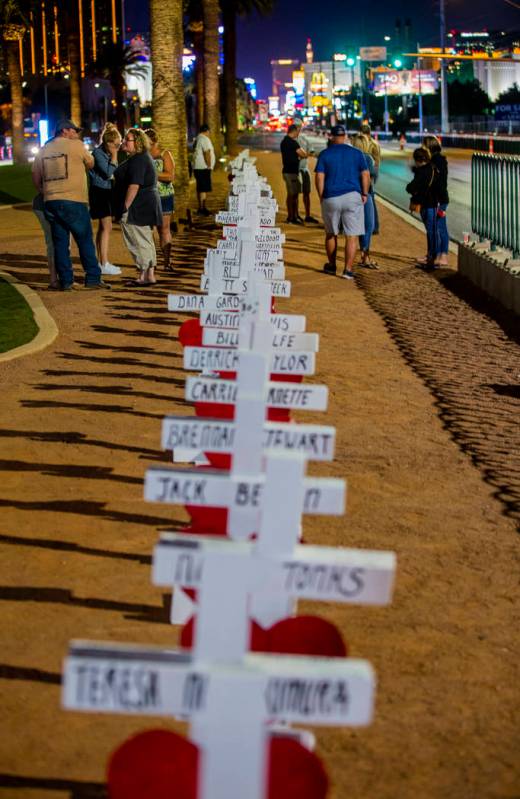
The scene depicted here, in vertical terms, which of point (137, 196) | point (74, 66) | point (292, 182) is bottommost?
point (137, 196)

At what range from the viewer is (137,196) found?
50.7ft

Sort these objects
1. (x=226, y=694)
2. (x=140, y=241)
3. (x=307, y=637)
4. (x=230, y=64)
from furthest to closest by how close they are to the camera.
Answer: (x=230, y=64), (x=140, y=241), (x=307, y=637), (x=226, y=694)

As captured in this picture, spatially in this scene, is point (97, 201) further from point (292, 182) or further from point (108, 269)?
point (292, 182)

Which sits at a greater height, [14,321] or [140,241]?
[140,241]

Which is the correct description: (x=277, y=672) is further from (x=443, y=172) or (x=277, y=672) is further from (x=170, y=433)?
(x=443, y=172)

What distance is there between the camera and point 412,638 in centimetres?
528

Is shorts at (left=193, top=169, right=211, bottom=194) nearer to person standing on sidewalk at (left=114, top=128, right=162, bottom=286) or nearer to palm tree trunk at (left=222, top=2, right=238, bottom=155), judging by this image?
person standing on sidewalk at (left=114, top=128, right=162, bottom=286)

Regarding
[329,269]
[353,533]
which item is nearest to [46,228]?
[329,269]

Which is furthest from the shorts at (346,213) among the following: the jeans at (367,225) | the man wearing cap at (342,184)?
the jeans at (367,225)

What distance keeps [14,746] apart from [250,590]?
1.57 meters

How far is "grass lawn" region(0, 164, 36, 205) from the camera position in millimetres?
37138

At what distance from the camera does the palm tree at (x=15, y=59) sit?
208ft

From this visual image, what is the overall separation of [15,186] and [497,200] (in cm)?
2744

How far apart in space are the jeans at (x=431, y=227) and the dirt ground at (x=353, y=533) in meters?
4.67
